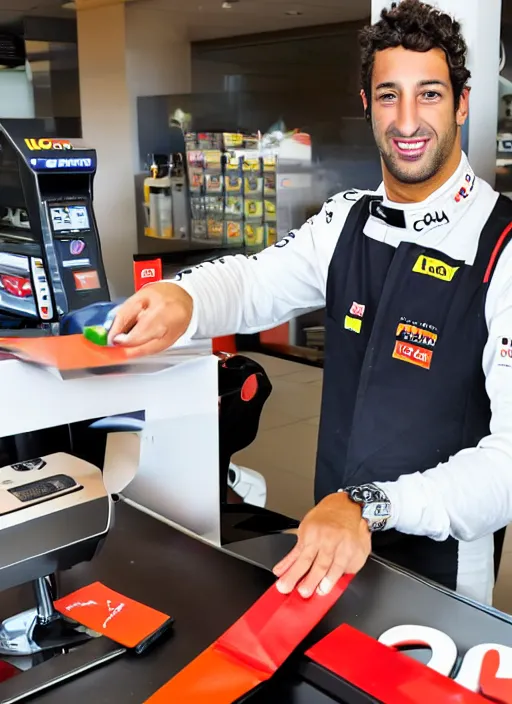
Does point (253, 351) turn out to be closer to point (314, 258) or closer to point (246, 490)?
point (246, 490)

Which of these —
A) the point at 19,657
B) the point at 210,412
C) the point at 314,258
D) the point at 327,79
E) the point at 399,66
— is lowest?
the point at 19,657

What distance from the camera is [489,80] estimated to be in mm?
2229

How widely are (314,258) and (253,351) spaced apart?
4.75 m

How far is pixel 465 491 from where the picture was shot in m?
1.14

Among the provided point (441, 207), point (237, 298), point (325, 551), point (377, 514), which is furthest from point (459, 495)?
point (237, 298)

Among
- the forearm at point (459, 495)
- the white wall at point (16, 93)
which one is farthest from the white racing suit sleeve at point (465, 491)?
the white wall at point (16, 93)

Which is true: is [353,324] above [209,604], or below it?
above

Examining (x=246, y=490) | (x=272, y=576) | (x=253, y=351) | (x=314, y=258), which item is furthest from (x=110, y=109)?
(x=272, y=576)

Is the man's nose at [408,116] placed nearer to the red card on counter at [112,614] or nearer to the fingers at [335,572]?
the fingers at [335,572]

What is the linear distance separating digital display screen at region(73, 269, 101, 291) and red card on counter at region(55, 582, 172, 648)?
2.59 meters

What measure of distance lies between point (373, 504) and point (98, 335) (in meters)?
0.51

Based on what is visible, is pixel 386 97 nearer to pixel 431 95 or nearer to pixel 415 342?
pixel 431 95

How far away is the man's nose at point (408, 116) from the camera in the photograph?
1.47m

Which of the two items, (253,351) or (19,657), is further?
(253,351)
